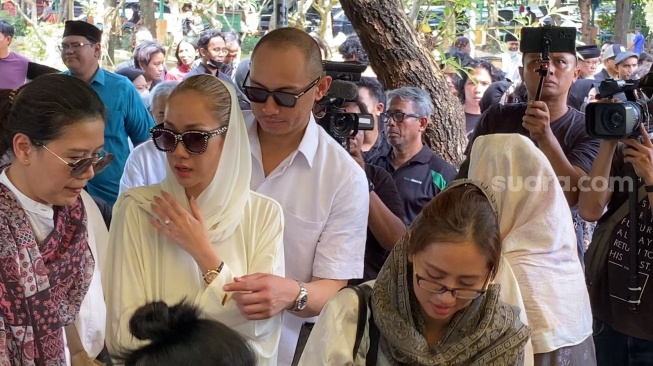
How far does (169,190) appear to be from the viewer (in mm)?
1989

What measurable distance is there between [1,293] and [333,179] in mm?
877

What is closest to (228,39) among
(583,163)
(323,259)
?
(583,163)

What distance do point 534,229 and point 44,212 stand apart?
3.76 feet

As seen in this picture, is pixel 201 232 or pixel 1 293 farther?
pixel 201 232

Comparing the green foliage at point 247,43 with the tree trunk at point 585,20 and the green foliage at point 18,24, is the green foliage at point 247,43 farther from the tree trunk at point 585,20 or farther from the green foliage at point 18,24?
the tree trunk at point 585,20

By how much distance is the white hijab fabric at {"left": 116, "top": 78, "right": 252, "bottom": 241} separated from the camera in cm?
195

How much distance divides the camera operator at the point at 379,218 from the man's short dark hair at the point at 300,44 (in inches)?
22.0

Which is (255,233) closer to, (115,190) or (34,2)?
(115,190)

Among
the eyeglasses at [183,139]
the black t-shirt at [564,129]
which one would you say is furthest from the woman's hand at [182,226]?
the black t-shirt at [564,129]

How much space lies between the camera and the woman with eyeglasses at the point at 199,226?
187cm

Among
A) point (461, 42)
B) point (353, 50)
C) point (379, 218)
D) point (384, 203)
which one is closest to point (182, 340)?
point (379, 218)

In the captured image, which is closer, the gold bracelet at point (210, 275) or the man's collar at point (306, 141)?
the gold bracelet at point (210, 275)

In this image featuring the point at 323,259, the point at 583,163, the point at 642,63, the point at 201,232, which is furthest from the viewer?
the point at 642,63

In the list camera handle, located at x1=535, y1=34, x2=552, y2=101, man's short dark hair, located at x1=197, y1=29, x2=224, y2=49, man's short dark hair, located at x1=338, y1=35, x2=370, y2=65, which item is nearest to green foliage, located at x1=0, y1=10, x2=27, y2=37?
man's short dark hair, located at x1=197, y1=29, x2=224, y2=49
